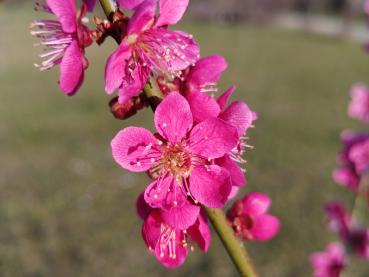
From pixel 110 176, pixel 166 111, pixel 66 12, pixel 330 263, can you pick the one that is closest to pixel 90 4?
pixel 66 12

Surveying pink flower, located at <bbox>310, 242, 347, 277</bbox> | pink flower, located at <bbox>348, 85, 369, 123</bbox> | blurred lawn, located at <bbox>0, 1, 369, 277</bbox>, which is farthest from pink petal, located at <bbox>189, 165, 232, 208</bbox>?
blurred lawn, located at <bbox>0, 1, 369, 277</bbox>

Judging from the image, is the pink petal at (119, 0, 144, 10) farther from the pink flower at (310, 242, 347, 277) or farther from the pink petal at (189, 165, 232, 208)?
the pink flower at (310, 242, 347, 277)

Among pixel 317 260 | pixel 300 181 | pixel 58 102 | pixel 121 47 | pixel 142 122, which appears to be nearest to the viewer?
pixel 121 47

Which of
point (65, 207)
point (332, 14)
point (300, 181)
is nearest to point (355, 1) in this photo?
point (332, 14)

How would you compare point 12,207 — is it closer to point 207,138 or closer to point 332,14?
point 207,138

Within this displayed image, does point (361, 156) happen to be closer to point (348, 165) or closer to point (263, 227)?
point (348, 165)

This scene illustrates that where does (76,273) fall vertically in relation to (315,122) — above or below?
above

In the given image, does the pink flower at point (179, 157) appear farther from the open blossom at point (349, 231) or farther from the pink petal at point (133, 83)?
the open blossom at point (349, 231)

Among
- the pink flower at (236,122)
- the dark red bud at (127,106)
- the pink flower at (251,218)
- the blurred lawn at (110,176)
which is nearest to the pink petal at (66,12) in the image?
the dark red bud at (127,106)
